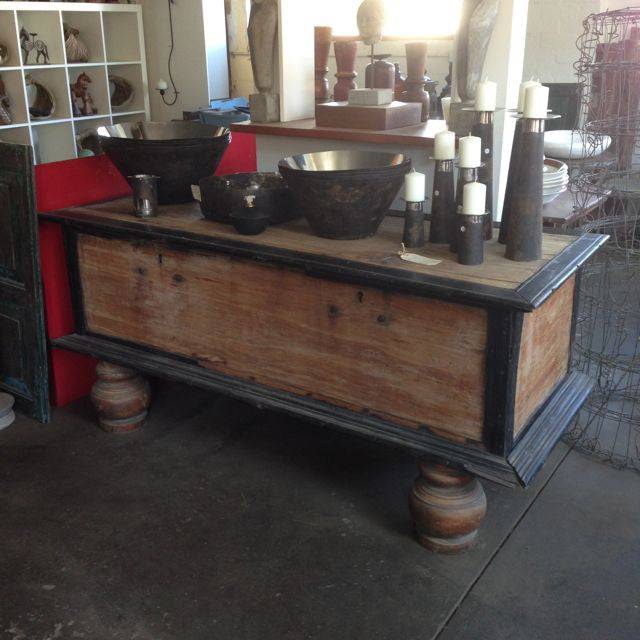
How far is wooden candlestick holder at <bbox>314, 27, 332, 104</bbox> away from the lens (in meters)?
2.38

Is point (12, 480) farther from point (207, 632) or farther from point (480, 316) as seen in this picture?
point (480, 316)

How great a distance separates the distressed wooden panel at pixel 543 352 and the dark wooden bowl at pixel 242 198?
0.73 m

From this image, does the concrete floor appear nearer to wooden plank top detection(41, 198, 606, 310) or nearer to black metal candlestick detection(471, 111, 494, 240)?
wooden plank top detection(41, 198, 606, 310)

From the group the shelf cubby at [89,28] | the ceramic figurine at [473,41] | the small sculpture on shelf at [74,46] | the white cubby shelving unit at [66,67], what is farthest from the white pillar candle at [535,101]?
the shelf cubby at [89,28]

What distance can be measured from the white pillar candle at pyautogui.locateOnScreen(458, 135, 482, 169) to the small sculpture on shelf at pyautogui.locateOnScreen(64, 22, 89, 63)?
4077 mm

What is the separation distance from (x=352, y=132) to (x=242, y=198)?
44 centimetres

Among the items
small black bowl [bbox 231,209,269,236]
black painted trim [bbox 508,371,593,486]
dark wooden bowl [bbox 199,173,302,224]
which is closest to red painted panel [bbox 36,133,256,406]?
dark wooden bowl [bbox 199,173,302,224]

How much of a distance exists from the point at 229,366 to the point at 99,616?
2.21ft

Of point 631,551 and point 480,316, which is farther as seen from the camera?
point 631,551

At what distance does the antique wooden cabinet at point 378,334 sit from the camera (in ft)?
5.07

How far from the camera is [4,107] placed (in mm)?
4699

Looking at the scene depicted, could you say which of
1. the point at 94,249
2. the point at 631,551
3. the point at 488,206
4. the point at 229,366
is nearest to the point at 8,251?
the point at 94,249

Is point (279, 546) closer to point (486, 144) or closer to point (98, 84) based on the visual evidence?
point (486, 144)

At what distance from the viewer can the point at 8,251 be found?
225 cm
